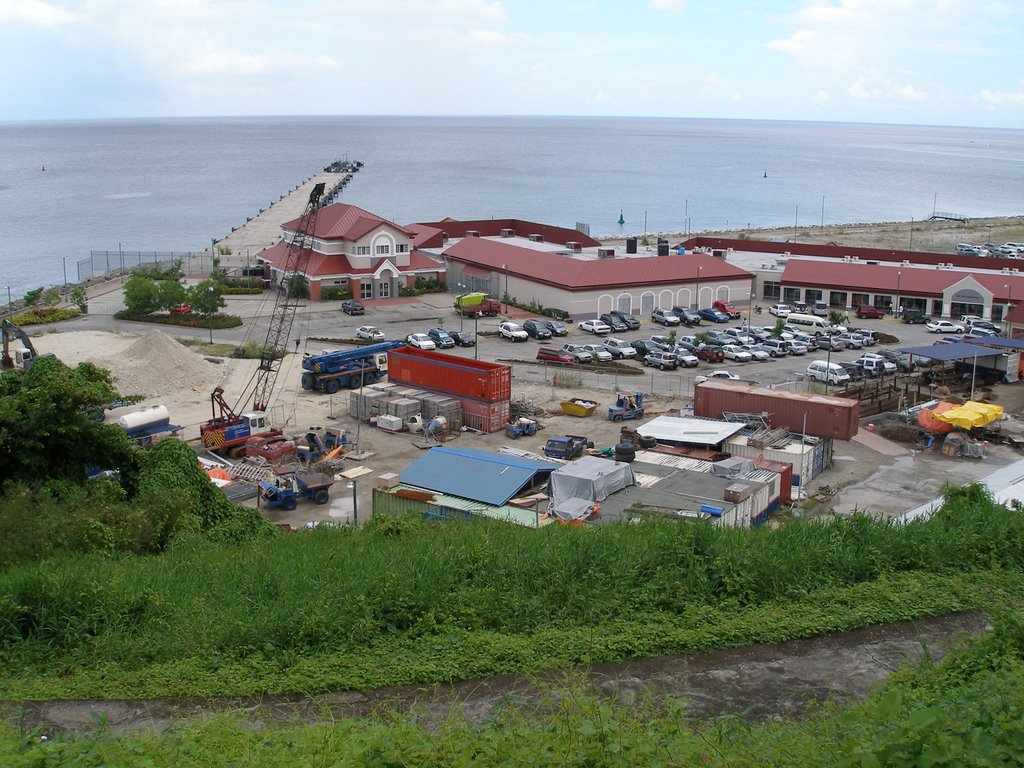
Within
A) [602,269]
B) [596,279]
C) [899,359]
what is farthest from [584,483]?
[602,269]

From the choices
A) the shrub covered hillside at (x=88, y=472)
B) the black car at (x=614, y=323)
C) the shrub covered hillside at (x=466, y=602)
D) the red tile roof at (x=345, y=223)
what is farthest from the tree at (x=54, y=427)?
the red tile roof at (x=345, y=223)

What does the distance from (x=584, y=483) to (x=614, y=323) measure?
88.2 ft

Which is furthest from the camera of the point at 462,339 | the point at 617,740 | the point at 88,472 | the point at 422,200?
the point at 422,200

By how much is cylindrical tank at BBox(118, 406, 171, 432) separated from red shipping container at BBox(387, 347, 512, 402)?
7609 mm

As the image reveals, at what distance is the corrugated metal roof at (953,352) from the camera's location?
33000mm

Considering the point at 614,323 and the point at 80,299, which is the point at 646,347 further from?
the point at 80,299

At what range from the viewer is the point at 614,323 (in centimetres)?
4594

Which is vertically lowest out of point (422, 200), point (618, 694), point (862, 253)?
point (618, 694)

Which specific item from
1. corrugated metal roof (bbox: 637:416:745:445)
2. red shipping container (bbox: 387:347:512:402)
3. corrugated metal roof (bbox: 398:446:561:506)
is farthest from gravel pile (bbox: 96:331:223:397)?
corrugated metal roof (bbox: 637:416:745:445)

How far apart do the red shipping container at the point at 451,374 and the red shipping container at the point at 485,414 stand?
0.18 m

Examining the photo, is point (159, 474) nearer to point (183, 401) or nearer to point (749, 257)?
point (183, 401)

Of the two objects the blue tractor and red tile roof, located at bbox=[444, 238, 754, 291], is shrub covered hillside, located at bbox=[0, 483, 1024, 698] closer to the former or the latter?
the blue tractor

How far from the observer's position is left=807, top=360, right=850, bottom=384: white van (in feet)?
116

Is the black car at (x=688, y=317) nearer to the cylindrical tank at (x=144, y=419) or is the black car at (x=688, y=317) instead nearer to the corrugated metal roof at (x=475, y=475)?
the corrugated metal roof at (x=475, y=475)
